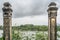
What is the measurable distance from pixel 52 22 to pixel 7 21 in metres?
1.75

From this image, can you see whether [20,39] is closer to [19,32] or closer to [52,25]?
[19,32]

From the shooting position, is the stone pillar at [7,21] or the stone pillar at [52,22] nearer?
the stone pillar at [52,22]

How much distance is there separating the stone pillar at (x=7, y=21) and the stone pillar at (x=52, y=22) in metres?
1.54

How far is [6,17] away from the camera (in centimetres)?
676

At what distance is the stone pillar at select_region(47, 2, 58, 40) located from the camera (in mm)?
6462

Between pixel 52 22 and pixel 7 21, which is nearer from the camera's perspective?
pixel 52 22

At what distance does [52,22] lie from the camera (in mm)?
6520

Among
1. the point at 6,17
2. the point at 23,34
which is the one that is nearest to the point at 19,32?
the point at 23,34

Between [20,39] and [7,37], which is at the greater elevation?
[7,37]

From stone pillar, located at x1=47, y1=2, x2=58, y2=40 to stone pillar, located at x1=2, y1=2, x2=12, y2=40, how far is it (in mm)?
1545

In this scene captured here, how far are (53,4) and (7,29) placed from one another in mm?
2034

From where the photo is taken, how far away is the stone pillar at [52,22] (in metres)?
6.46

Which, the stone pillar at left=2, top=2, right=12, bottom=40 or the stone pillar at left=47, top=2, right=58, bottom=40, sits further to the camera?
the stone pillar at left=2, top=2, right=12, bottom=40

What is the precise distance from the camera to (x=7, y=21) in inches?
264
